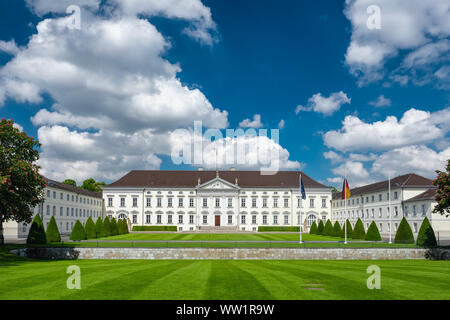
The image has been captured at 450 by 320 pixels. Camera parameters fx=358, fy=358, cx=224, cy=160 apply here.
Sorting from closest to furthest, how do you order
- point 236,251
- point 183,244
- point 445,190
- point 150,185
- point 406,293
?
point 406,293
point 445,190
point 236,251
point 183,244
point 150,185

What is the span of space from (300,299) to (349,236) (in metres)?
41.9

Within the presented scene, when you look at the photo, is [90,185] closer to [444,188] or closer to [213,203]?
[213,203]

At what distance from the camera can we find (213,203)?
7538 centimetres

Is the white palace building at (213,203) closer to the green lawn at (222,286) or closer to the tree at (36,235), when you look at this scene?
the tree at (36,235)

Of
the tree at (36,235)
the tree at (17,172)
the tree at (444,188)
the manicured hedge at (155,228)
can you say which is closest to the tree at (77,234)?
the tree at (36,235)

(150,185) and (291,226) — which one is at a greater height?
(150,185)

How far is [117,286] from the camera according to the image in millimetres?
14164

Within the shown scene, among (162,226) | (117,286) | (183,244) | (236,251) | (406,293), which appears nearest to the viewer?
(406,293)

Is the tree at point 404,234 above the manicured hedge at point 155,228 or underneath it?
above

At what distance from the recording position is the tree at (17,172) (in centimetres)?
A: 2170

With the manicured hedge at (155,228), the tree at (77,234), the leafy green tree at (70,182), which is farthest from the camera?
the leafy green tree at (70,182)

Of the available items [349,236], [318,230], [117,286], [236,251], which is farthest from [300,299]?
[318,230]

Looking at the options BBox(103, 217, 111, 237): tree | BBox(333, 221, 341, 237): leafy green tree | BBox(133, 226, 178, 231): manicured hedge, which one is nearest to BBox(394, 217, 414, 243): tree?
BBox(333, 221, 341, 237): leafy green tree

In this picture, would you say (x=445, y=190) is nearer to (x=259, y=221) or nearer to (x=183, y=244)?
(x=183, y=244)
